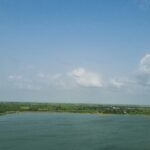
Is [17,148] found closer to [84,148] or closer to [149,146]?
[84,148]

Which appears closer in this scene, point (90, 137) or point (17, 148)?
A: point (17, 148)

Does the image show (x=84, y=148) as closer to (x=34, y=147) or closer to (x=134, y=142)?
(x=34, y=147)

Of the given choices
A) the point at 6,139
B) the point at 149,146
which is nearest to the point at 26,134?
the point at 6,139

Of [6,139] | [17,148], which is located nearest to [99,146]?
[17,148]

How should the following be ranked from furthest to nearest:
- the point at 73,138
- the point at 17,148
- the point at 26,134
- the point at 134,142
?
the point at 26,134, the point at 73,138, the point at 134,142, the point at 17,148

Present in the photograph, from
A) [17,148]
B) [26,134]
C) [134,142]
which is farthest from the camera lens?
[26,134]

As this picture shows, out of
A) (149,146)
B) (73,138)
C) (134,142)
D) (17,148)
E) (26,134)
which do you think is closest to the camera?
(17,148)

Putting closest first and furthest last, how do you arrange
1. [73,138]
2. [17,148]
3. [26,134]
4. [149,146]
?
1. [17,148]
2. [149,146]
3. [73,138]
4. [26,134]

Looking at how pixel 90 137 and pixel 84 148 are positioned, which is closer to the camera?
pixel 84 148

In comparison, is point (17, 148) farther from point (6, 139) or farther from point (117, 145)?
point (117, 145)
